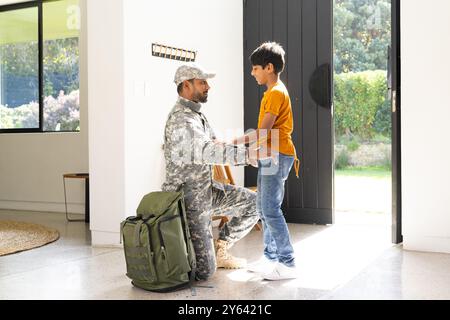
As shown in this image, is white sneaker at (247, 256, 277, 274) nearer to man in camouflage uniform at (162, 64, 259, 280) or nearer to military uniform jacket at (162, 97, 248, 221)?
man in camouflage uniform at (162, 64, 259, 280)

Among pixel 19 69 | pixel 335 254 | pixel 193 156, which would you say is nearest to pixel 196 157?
pixel 193 156

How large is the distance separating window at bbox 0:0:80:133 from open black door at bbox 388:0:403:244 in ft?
12.1

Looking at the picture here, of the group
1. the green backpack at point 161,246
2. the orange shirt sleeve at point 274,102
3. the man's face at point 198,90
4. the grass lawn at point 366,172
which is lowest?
the green backpack at point 161,246

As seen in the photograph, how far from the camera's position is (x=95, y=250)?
448 cm

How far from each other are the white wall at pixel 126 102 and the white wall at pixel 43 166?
6.71ft

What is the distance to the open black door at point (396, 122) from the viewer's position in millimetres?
4551

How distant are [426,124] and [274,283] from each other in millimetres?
1780

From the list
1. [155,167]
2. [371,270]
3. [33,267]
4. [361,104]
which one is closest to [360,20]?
[361,104]

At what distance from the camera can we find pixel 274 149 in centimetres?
335

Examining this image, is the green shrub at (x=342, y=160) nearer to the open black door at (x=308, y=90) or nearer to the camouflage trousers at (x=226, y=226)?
the open black door at (x=308, y=90)

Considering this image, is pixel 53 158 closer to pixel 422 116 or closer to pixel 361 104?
pixel 361 104

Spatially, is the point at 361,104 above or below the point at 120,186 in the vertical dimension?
above

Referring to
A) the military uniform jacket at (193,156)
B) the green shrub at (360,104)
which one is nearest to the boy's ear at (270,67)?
the military uniform jacket at (193,156)

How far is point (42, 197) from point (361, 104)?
3.83 metres
